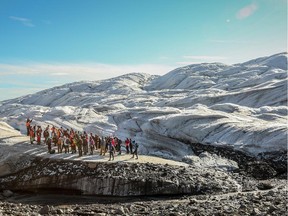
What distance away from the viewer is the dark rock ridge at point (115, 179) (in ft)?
104

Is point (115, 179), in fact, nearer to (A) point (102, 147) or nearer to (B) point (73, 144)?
(A) point (102, 147)

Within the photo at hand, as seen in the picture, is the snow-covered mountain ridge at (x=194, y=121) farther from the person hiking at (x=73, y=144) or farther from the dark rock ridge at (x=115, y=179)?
the person hiking at (x=73, y=144)

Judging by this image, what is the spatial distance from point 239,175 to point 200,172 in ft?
20.6

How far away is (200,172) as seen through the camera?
35.0 m

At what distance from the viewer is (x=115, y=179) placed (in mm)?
31891

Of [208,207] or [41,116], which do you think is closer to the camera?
[208,207]

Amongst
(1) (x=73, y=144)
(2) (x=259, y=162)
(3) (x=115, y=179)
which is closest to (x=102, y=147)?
(1) (x=73, y=144)

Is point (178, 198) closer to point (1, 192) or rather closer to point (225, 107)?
point (1, 192)

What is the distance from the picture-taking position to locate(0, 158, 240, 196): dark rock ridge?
3162cm

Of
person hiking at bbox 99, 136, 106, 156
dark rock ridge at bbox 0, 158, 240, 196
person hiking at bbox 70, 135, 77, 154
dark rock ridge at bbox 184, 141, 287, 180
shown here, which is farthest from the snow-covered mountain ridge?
person hiking at bbox 70, 135, 77, 154

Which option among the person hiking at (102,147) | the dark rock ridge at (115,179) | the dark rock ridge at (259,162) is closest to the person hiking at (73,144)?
the person hiking at (102,147)

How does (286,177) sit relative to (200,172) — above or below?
below

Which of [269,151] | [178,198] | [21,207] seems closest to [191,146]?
[269,151]

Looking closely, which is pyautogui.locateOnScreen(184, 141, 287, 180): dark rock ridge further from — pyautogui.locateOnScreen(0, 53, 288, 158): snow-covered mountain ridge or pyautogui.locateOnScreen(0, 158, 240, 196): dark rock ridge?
pyautogui.locateOnScreen(0, 158, 240, 196): dark rock ridge
